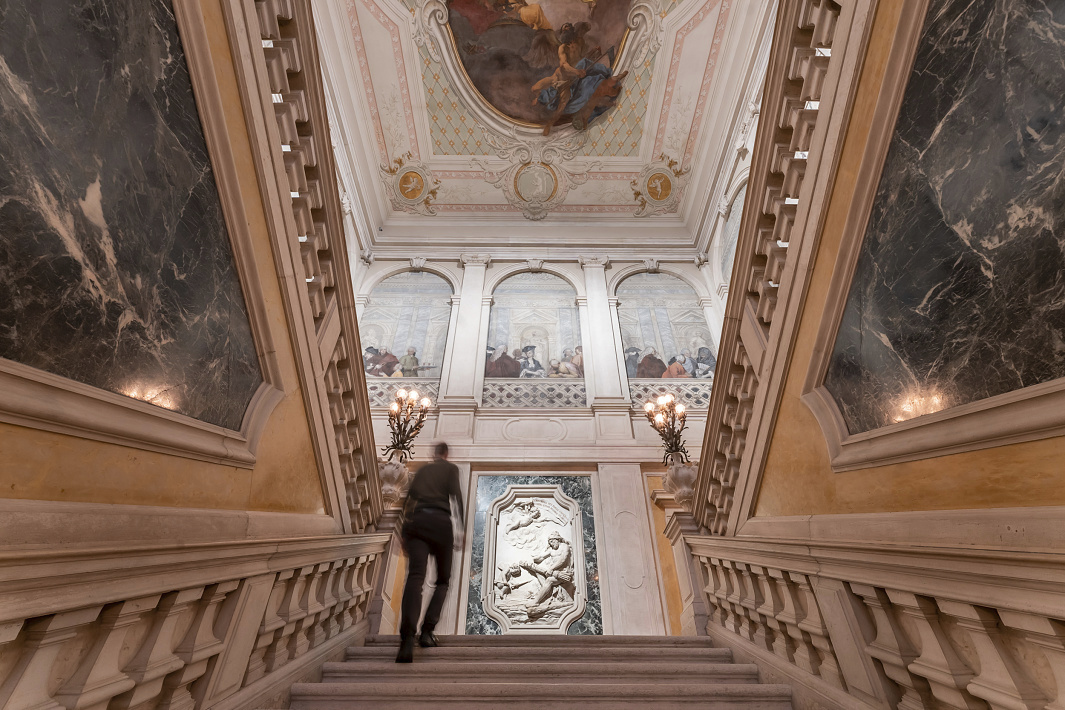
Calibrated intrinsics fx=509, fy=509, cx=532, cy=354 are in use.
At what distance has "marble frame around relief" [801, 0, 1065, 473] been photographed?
5.49 ft

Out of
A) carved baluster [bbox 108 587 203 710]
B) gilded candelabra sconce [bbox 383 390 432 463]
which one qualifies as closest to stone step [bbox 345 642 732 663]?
carved baluster [bbox 108 587 203 710]

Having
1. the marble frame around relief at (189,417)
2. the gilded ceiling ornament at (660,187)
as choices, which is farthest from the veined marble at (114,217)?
the gilded ceiling ornament at (660,187)

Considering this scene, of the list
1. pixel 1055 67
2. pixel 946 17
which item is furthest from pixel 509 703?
pixel 946 17

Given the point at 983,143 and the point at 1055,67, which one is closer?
the point at 1055,67

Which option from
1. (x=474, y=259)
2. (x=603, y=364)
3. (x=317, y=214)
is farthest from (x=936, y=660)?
(x=474, y=259)

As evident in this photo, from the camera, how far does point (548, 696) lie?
2.37 m

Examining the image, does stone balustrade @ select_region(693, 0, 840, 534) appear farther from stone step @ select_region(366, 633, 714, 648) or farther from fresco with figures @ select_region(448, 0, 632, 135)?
fresco with figures @ select_region(448, 0, 632, 135)

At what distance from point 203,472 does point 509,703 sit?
1.75m

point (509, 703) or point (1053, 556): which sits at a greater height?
point (1053, 556)

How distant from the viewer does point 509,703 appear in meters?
2.35

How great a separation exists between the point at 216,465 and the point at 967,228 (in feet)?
11.1

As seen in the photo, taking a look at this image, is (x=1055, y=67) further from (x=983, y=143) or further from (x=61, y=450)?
(x=61, y=450)

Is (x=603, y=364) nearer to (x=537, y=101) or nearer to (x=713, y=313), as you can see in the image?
(x=713, y=313)

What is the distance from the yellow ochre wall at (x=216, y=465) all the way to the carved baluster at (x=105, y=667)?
1.37 ft
